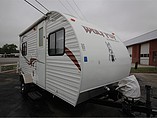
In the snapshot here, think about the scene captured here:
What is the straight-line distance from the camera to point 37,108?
441 centimetres

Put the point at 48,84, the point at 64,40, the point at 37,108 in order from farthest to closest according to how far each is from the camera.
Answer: the point at 37,108 → the point at 48,84 → the point at 64,40

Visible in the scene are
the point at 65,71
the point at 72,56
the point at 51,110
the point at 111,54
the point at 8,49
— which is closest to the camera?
the point at 72,56

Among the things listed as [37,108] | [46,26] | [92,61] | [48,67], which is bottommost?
[37,108]

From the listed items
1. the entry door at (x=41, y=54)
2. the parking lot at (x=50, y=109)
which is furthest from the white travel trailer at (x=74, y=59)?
the parking lot at (x=50, y=109)

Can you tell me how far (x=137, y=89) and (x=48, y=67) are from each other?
104 inches

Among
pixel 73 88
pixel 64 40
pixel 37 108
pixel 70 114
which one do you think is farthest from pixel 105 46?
pixel 37 108

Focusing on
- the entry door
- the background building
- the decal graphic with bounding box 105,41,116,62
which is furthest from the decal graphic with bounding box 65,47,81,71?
the background building

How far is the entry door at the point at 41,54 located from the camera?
446 centimetres

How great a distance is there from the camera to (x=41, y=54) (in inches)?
181

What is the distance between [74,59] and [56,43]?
3.52 ft

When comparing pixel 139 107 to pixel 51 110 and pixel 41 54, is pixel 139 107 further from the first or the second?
pixel 41 54

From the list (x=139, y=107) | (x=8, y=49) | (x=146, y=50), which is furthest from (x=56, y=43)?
(x=8, y=49)

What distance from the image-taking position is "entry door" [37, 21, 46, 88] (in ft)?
14.6

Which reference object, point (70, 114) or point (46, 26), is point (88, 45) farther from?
point (70, 114)
